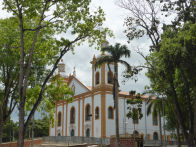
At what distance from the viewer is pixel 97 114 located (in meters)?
34.4

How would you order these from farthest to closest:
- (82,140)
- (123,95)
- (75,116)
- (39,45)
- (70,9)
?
1. (75,116)
2. (123,95)
3. (82,140)
4. (39,45)
5. (70,9)

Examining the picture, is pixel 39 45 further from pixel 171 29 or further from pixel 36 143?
pixel 36 143

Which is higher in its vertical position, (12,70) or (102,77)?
(102,77)

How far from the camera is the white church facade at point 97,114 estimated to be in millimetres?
33531

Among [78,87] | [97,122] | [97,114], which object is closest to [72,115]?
[78,87]

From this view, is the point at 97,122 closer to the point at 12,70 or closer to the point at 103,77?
the point at 103,77

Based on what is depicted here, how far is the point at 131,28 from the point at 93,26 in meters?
4.33

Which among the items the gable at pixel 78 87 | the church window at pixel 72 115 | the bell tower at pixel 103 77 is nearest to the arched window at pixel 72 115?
the church window at pixel 72 115

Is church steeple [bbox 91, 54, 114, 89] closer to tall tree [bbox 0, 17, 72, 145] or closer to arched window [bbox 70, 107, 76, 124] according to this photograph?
arched window [bbox 70, 107, 76, 124]

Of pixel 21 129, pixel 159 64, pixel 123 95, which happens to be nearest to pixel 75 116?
pixel 123 95

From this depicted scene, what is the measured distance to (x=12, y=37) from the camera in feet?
54.3

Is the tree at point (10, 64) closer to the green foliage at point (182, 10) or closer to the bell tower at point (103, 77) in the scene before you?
the green foliage at point (182, 10)

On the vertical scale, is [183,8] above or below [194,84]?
above

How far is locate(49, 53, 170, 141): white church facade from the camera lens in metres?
33.5
